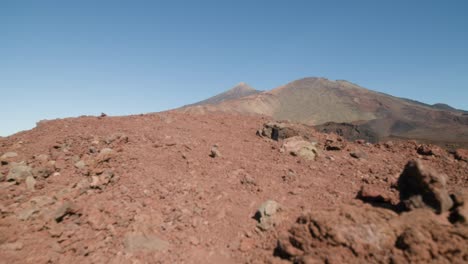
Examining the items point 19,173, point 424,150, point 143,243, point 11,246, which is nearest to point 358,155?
point 424,150

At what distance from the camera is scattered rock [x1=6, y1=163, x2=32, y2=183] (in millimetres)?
6652

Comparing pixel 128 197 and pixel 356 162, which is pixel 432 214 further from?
pixel 128 197

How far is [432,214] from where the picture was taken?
4.22 meters

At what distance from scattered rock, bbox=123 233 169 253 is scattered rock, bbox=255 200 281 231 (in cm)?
175

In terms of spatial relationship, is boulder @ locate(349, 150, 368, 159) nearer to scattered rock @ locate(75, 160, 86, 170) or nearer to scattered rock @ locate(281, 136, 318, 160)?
scattered rock @ locate(281, 136, 318, 160)

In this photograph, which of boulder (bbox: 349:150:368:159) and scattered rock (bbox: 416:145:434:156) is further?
scattered rock (bbox: 416:145:434:156)

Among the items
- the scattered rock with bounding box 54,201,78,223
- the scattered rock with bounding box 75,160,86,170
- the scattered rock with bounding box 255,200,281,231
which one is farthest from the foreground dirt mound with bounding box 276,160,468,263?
the scattered rock with bounding box 75,160,86,170

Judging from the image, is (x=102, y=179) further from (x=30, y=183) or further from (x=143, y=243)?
(x=143, y=243)

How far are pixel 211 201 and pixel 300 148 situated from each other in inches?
134

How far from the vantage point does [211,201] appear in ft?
20.9

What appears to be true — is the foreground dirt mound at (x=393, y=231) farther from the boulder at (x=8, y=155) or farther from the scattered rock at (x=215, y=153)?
the boulder at (x=8, y=155)

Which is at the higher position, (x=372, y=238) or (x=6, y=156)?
(x=6, y=156)

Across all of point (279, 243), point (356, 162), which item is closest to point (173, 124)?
point (356, 162)

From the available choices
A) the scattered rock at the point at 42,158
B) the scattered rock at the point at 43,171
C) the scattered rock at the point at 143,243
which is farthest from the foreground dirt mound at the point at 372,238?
the scattered rock at the point at 42,158
